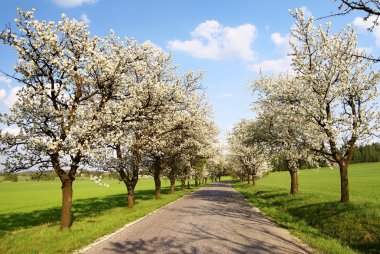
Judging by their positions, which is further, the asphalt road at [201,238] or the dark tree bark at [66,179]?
the dark tree bark at [66,179]

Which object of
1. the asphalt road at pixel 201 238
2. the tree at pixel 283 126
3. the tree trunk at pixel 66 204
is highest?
the tree at pixel 283 126

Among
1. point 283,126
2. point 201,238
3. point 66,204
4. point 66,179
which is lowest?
point 201,238

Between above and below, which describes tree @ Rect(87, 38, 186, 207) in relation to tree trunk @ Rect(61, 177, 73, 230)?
above

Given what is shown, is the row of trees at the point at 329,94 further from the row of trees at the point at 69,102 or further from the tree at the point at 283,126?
the row of trees at the point at 69,102

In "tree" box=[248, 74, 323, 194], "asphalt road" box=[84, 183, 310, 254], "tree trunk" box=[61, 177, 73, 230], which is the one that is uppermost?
"tree" box=[248, 74, 323, 194]

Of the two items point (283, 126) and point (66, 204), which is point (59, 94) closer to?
point (66, 204)

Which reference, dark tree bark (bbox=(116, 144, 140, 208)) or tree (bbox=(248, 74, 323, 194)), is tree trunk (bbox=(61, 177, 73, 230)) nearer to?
dark tree bark (bbox=(116, 144, 140, 208))

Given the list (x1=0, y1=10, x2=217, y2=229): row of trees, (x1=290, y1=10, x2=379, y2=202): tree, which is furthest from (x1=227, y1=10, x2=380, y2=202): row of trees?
(x1=0, y1=10, x2=217, y2=229): row of trees

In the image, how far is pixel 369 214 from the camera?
16594 millimetres

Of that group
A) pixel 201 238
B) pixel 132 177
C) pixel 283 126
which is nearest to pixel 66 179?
pixel 201 238

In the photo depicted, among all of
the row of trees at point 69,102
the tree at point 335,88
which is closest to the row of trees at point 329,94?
the tree at point 335,88

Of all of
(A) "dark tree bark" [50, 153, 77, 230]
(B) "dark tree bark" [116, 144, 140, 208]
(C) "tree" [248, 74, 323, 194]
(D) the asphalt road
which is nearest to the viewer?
(D) the asphalt road

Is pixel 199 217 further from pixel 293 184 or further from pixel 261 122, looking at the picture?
pixel 293 184

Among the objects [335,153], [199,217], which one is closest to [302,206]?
[335,153]
